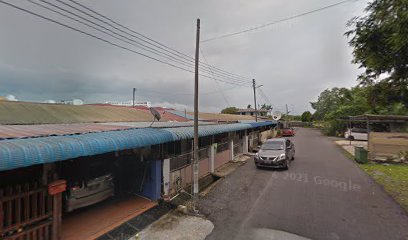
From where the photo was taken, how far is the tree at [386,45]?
5.13 metres

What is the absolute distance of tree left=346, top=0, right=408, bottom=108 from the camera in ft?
16.8

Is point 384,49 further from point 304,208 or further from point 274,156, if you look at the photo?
point 274,156

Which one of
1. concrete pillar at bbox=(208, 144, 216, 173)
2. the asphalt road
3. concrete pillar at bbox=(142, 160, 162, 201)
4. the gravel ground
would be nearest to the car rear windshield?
the asphalt road

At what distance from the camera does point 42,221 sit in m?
5.09

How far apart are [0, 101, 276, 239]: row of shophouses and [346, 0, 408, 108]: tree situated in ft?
22.8

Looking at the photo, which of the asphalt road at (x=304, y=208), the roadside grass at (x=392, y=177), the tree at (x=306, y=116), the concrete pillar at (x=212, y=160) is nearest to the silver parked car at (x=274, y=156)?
the asphalt road at (x=304, y=208)

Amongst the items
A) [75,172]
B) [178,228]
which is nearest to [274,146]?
[178,228]

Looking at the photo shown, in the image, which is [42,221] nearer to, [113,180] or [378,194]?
[113,180]

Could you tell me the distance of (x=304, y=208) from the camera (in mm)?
7379

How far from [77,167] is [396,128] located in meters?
25.5

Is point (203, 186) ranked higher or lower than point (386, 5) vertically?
lower

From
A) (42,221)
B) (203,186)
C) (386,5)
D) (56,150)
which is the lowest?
(203,186)

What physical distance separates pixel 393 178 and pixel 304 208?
7.06m

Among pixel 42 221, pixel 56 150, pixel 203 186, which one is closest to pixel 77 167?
pixel 42 221
